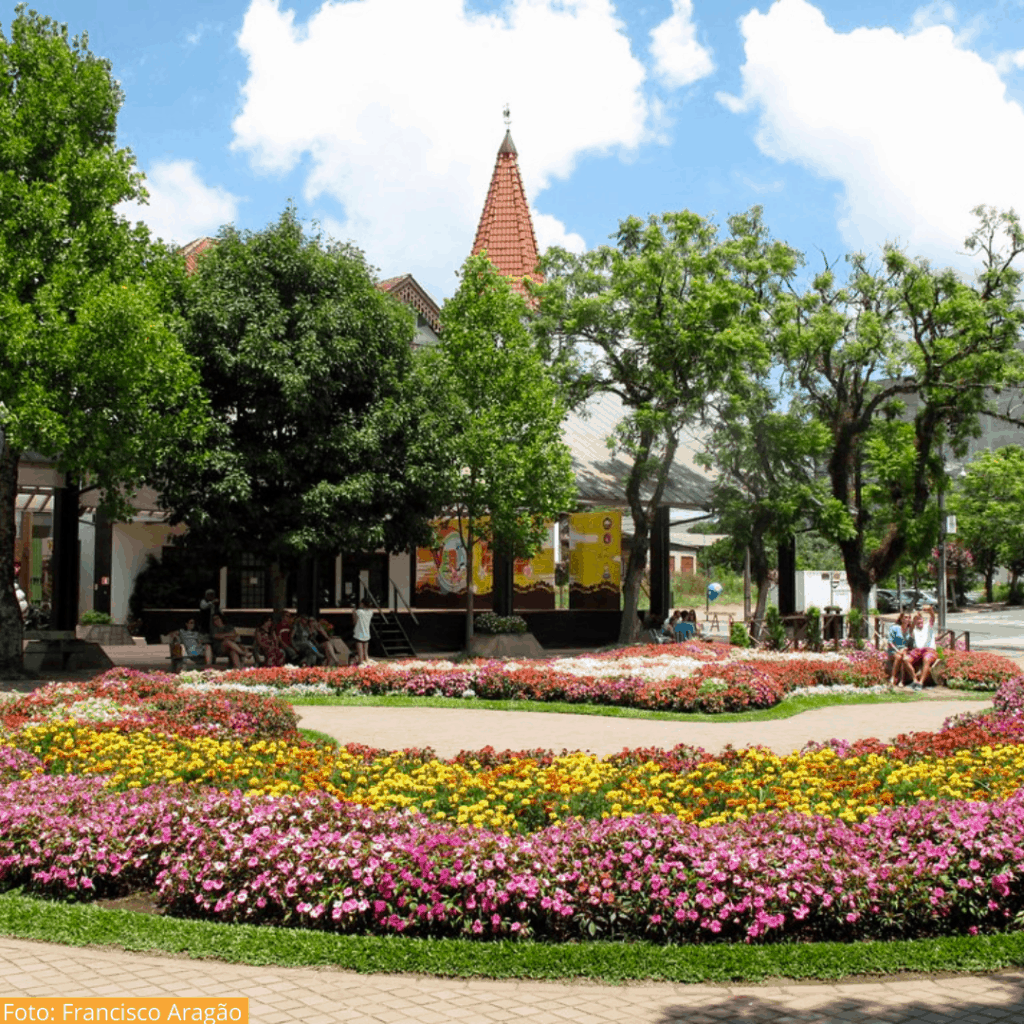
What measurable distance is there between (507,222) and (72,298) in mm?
27990

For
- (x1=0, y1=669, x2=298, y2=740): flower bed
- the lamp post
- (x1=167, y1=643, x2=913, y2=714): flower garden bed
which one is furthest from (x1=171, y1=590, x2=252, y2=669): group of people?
the lamp post

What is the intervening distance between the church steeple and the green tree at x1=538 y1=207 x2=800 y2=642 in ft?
46.7

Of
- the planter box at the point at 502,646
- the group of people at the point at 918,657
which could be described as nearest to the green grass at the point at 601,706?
the group of people at the point at 918,657

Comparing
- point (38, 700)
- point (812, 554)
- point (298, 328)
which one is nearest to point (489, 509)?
point (298, 328)

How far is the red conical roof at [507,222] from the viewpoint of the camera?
4462 cm

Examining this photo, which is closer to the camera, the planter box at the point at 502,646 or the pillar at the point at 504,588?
the planter box at the point at 502,646

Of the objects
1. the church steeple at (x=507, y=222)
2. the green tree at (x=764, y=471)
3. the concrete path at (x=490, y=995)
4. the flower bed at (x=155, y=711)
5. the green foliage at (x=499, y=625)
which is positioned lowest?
the concrete path at (x=490, y=995)

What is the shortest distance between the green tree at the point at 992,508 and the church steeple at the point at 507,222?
18016mm

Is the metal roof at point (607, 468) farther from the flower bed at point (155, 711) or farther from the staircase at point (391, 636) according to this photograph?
the flower bed at point (155, 711)

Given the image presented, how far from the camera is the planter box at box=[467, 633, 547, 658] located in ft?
90.5

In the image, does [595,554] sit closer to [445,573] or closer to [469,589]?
[445,573]

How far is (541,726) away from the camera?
1521cm

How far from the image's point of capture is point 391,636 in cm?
2908

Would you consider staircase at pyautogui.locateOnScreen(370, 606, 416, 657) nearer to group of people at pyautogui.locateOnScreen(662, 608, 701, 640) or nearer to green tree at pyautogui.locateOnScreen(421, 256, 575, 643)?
green tree at pyautogui.locateOnScreen(421, 256, 575, 643)
